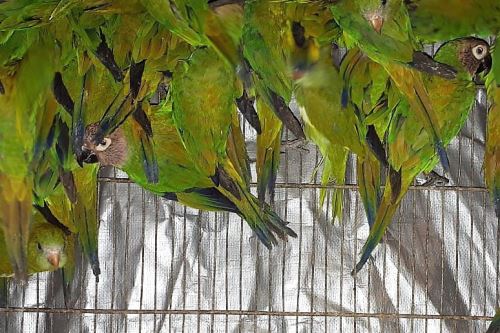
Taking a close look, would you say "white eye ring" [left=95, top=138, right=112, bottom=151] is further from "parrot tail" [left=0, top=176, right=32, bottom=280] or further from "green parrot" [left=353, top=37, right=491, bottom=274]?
"green parrot" [left=353, top=37, right=491, bottom=274]

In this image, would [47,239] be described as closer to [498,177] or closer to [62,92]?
[62,92]

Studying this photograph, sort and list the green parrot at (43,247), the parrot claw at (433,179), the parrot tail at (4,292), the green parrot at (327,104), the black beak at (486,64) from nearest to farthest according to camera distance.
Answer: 1. the green parrot at (327,104)
2. the black beak at (486,64)
3. the green parrot at (43,247)
4. the parrot claw at (433,179)
5. the parrot tail at (4,292)

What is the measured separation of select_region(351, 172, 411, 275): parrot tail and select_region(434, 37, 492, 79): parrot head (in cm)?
23

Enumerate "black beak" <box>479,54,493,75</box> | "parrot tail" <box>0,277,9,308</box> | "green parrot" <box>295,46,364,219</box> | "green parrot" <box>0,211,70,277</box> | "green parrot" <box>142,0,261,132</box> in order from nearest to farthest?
"green parrot" <box>142,0,261,132</box> → "green parrot" <box>295,46,364,219</box> → "black beak" <box>479,54,493,75</box> → "green parrot" <box>0,211,70,277</box> → "parrot tail" <box>0,277,9,308</box>

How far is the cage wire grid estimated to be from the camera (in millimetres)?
2041

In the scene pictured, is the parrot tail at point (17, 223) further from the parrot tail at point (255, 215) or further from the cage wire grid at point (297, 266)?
the cage wire grid at point (297, 266)

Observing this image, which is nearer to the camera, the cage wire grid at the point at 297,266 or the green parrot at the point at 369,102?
the green parrot at the point at 369,102

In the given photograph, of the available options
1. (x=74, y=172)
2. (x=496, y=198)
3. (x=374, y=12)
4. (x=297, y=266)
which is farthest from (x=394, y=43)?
(x=297, y=266)

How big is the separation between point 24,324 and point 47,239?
22.2 inches

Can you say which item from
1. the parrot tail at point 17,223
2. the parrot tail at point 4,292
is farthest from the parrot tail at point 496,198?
the parrot tail at point 4,292

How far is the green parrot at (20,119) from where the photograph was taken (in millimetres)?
1223

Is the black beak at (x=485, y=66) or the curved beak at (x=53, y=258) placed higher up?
the black beak at (x=485, y=66)

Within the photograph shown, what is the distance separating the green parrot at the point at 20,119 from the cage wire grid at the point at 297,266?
0.78 metres

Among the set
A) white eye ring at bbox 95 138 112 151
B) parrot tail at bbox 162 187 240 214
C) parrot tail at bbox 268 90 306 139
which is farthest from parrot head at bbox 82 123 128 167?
parrot tail at bbox 268 90 306 139
